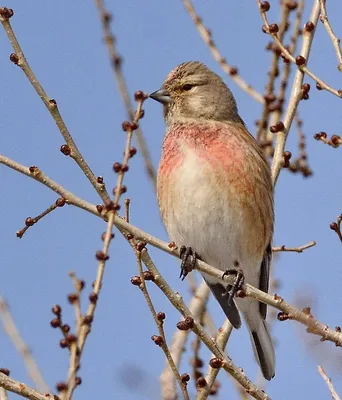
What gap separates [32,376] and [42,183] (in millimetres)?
1190

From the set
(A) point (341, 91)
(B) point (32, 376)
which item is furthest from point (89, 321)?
(A) point (341, 91)

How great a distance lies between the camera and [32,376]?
479 centimetres

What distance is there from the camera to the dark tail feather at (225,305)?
19.7ft

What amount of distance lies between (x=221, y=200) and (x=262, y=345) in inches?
50.4

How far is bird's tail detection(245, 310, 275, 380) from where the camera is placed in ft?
20.5

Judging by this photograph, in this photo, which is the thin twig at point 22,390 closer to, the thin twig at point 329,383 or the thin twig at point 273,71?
the thin twig at point 329,383

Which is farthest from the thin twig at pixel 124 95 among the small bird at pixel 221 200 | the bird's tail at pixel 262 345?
the bird's tail at pixel 262 345

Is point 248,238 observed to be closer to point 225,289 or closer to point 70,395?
point 225,289

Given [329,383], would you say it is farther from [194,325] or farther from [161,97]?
[161,97]

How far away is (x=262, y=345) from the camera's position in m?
6.40

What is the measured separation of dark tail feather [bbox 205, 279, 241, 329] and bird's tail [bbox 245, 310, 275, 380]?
0.36m

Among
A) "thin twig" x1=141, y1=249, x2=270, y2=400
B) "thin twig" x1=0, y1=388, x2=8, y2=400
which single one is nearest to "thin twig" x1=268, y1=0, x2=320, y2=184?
"thin twig" x1=141, y1=249, x2=270, y2=400

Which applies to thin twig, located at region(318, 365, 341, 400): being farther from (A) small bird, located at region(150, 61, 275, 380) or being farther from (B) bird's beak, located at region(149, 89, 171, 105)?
(B) bird's beak, located at region(149, 89, 171, 105)

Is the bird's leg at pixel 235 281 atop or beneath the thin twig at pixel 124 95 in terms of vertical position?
beneath
